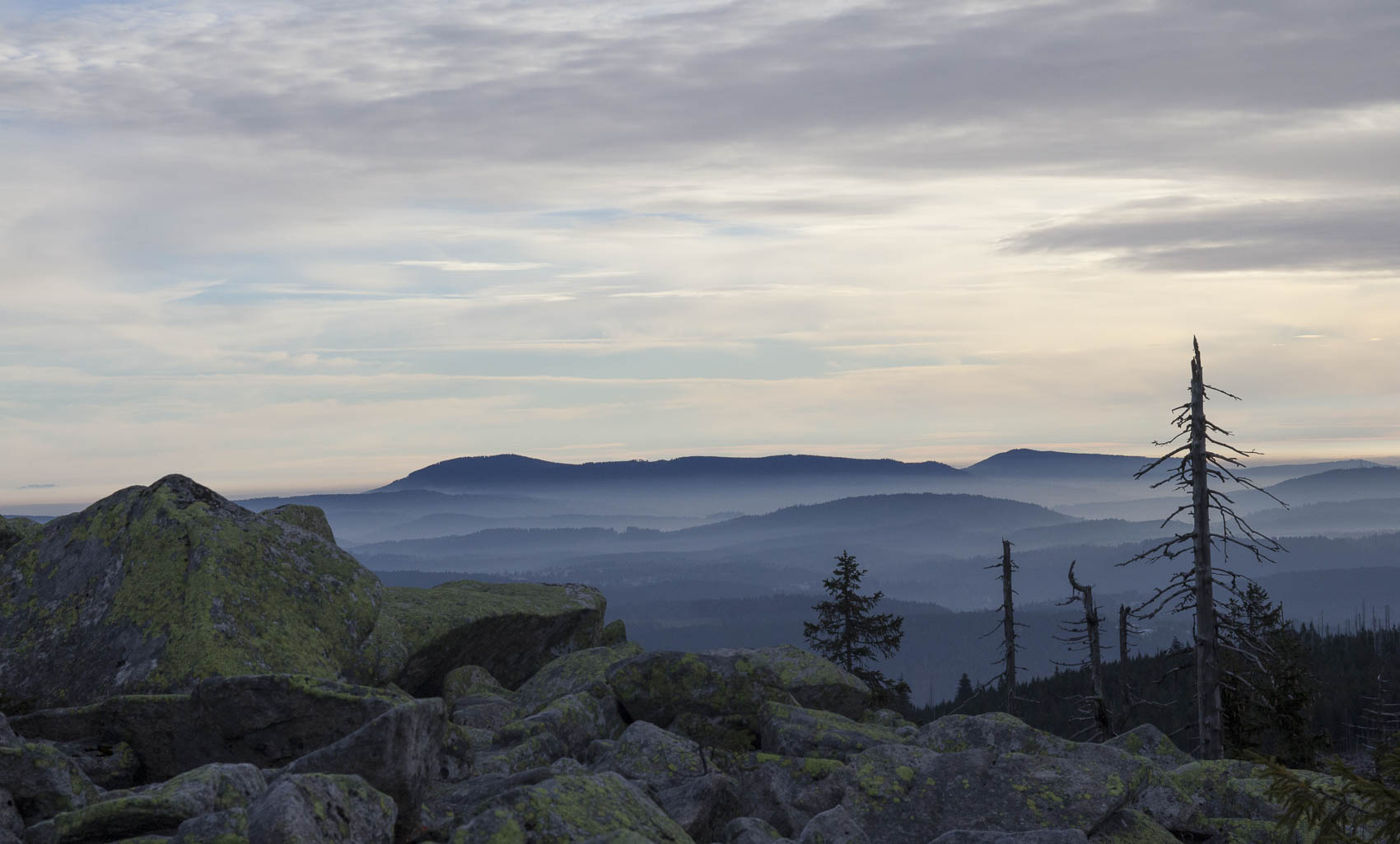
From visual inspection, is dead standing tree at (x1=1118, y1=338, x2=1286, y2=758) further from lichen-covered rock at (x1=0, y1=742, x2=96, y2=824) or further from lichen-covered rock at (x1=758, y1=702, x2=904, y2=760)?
lichen-covered rock at (x1=0, y1=742, x2=96, y2=824)

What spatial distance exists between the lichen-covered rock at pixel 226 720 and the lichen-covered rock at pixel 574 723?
2589 millimetres

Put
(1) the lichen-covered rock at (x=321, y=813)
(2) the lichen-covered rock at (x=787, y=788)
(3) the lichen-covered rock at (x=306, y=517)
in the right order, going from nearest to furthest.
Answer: (1) the lichen-covered rock at (x=321, y=813), (2) the lichen-covered rock at (x=787, y=788), (3) the lichen-covered rock at (x=306, y=517)

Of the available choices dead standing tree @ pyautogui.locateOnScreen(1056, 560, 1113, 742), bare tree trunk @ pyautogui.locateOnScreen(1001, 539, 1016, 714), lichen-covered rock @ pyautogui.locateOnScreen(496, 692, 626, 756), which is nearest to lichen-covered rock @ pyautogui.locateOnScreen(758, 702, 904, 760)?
lichen-covered rock @ pyautogui.locateOnScreen(496, 692, 626, 756)

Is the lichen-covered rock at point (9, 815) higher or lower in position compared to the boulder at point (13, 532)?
lower

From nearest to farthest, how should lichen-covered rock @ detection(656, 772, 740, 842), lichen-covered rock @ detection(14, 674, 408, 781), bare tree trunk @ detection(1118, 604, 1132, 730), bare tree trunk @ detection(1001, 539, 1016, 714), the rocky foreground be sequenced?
the rocky foreground
lichen-covered rock @ detection(656, 772, 740, 842)
lichen-covered rock @ detection(14, 674, 408, 781)
bare tree trunk @ detection(1118, 604, 1132, 730)
bare tree trunk @ detection(1001, 539, 1016, 714)

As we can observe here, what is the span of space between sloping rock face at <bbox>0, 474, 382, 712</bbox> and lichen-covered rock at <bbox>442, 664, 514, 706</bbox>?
2284 mm

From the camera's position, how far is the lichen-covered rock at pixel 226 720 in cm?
1156

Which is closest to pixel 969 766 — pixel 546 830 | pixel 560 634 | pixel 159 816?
pixel 546 830

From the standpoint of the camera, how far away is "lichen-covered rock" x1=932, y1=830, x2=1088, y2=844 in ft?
33.1

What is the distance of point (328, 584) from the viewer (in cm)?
1852

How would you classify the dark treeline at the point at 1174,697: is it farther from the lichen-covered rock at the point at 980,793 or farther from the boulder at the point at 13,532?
the lichen-covered rock at the point at 980,793

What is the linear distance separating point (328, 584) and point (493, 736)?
19.1 feet

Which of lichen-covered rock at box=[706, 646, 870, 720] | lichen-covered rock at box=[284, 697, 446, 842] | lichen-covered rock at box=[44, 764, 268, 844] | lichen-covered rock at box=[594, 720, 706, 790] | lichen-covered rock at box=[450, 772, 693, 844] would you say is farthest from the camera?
lichen-covered rock at box=[706, 646, 870, 720]

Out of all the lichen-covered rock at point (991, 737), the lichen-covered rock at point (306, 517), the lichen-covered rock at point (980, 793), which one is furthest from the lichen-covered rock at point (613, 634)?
the lichen-covered rock at point (980, 793)
